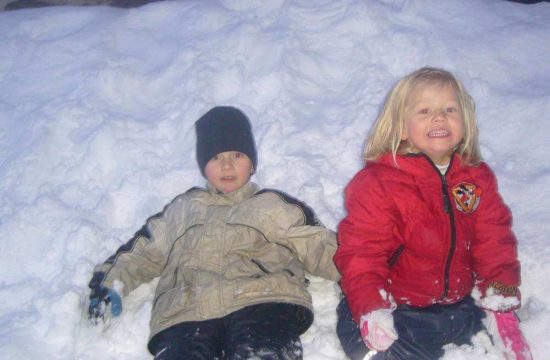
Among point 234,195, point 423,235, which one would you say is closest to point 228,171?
point 234,195

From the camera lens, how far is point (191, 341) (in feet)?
8.96

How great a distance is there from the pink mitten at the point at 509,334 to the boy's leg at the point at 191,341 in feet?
5.07

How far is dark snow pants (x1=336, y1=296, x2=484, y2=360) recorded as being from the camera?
2.60 m

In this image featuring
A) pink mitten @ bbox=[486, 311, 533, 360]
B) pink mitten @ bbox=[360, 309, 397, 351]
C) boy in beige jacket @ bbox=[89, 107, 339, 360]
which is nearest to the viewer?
pink mitten @ bbox=[360, 309, 397, 351]

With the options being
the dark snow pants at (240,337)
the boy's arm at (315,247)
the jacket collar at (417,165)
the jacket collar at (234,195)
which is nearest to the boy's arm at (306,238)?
the boy's arm at (315,247)

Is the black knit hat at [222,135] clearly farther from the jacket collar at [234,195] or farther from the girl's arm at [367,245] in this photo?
the girl's arm at [367,245]

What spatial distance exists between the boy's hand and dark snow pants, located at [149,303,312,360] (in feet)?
1.52

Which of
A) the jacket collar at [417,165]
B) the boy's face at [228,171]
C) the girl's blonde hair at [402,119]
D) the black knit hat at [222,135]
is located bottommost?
the boy's face at [228,171]

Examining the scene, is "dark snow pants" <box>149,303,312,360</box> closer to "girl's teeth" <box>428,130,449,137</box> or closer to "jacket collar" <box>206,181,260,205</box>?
"jacket collar" <box>206,181,260,205</box>

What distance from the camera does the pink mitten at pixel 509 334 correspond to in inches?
98.2

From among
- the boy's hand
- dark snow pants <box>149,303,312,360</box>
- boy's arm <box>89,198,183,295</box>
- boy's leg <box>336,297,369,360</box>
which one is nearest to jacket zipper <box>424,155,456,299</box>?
boy's leg <box>336,297,369,360</box>

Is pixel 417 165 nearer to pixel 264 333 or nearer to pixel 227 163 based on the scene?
pixel 264 333

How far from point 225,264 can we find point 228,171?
732mm

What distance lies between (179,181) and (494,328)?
109 inches
